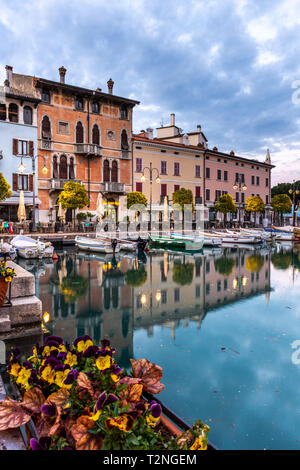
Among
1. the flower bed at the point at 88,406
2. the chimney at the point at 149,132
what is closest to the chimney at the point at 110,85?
the chimney at the point at 149,132

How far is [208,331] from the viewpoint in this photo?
809 cm

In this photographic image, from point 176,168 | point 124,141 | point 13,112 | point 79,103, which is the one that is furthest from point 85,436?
point 176,168

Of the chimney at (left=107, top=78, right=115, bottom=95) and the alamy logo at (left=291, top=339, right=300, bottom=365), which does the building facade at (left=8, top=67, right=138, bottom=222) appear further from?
the alamy logo at (left=291, top=339, right=300, bottom=365)

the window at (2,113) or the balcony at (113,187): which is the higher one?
the window at (2,113)

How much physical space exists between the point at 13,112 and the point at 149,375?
33.5 meters

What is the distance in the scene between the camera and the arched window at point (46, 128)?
33.1 meters

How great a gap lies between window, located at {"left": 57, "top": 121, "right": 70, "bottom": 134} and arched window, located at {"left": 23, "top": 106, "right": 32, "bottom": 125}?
114 inches

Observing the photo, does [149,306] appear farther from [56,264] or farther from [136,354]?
[56,264]

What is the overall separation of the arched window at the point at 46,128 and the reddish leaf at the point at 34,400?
33.6 meters

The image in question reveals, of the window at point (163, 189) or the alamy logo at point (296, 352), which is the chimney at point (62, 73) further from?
the alamy logo at point (296, 352)

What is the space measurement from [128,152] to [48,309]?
31.2 meters

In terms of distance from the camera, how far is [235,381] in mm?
5527

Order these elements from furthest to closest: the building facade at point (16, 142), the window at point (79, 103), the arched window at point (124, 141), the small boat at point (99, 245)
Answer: the arched window at point (124, 141)
the window at point (79, 103)
the building facade at point (16, 142)
the small boat at point (99, 245)

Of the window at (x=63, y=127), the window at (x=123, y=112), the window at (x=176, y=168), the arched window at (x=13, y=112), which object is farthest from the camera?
the window at (x=176, y=168)
